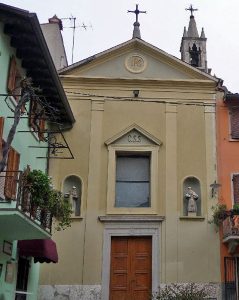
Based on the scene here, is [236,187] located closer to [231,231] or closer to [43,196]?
[231,231]

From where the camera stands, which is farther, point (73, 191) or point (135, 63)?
point (135, 63)

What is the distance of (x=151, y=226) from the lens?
18750 millimetres

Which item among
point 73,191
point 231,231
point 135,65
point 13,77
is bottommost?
point 231,231

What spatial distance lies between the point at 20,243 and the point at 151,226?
4984 mm

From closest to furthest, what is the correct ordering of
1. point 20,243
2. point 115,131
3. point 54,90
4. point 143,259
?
point 20,243
point 54,90
point 143,259
point 115,131

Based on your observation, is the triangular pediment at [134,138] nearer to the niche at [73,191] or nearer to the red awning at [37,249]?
the niche at [73,191]

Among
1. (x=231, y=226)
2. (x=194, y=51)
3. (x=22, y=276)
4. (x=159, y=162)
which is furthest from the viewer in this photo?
(x=194, y=51)

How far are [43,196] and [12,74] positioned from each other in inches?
137

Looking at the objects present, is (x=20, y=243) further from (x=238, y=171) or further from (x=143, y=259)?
(x=238, y=171)

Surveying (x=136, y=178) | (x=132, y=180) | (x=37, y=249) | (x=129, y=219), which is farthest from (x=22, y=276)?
(x=136, y=178)

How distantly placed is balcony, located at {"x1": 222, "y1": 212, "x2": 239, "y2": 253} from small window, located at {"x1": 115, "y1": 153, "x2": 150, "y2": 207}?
292 centimetres

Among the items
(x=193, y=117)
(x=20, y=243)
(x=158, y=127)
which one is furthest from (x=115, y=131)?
(x=20, y=243)

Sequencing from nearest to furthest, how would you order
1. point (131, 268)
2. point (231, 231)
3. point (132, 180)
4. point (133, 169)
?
point (231, 231)
point (131, 268)
point (132, 180)
point (133, 169)

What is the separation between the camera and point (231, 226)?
58.3 feet
